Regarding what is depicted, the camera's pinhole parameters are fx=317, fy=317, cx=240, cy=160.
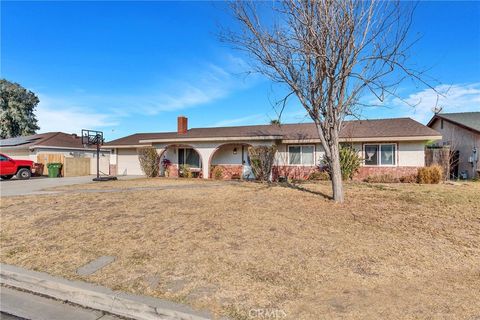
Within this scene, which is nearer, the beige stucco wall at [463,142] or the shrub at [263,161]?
the shrub at [263,161]

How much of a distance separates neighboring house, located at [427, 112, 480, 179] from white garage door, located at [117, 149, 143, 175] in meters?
22.1

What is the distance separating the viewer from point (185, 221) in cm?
705

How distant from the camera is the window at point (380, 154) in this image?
1603cm

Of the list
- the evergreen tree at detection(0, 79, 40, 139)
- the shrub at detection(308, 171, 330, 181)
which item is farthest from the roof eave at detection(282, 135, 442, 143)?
the evergreen tree at detection(0, 79, 40, 139)

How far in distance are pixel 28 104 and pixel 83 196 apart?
41406 millimetres

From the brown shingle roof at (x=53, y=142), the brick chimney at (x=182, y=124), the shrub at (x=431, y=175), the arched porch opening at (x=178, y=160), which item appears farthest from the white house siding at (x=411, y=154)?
the brown shingle roof at (x=53, y=142)

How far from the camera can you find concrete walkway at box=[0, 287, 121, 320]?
370 centimetres

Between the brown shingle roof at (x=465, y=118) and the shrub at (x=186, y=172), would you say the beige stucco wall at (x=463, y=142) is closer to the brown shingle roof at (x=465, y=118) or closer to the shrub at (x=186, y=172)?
the brown shingle roof at (x=465, y=118)

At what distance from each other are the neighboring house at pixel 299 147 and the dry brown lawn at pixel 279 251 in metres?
6.96

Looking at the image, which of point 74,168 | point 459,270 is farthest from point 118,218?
point 74,168

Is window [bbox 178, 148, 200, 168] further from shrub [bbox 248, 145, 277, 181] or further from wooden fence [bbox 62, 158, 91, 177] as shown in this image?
wooden fence [bbox 62, 158, 91, 177]

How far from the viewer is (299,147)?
17.8 metres

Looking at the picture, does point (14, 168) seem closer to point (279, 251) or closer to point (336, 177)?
point (336, 177)

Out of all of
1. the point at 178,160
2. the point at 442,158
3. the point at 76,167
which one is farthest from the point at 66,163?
the point at 442,158
